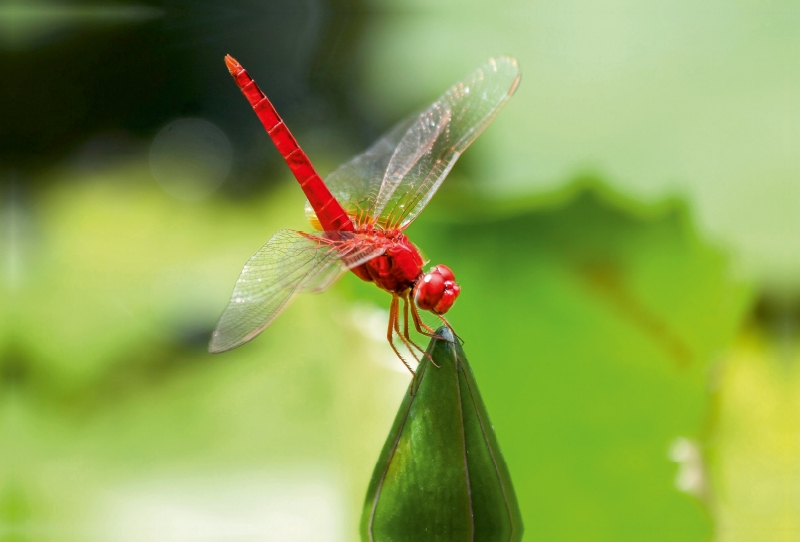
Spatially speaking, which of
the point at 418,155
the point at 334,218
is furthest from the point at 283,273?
the point at 418,155

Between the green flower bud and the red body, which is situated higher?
the red body

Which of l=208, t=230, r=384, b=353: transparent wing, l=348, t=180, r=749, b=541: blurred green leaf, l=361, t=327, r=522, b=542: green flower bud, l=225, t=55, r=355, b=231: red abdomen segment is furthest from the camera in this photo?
l=348, t=180, r=749, b=541: blurred green leaf

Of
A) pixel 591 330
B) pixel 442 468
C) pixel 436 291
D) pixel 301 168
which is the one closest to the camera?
pixel 442 468

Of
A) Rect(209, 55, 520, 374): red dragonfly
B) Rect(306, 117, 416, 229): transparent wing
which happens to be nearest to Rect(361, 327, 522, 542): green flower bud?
Rect(209, 55, 520, 374): red dragonfly

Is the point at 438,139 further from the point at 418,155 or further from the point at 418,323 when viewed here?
the point at 418,323

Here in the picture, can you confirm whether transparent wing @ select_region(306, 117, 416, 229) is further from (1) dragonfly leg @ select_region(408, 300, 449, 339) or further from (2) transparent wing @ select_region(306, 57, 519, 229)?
(1) dragonfly leg @ select_region(408, 300, 449, 339)

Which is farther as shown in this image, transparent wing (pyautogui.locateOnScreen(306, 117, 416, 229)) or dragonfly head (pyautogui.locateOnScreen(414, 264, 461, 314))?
transparent wing (pyautogui.locateOnScreen(306, 117, 416, 229))

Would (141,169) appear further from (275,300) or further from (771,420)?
(771,420)

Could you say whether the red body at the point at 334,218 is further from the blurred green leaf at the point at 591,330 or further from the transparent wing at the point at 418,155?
the blurred green leaf at the point at 591,330

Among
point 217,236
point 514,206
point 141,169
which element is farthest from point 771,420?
point 141,169
